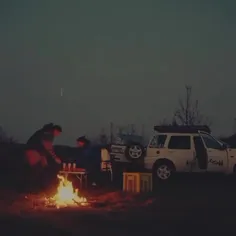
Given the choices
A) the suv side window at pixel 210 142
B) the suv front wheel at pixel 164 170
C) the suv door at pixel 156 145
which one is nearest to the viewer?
the suv side window at pixel 210 142

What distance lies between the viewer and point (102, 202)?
47.3 feet

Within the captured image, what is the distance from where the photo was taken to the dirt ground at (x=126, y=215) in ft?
36.0

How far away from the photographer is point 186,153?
22.9 meters

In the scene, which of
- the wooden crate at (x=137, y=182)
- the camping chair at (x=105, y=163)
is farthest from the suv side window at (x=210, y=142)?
the wooden crate at (x=137, y=182)

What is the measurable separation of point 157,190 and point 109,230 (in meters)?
7.52

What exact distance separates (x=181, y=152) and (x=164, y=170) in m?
0.92

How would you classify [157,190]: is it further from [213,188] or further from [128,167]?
[128,167]

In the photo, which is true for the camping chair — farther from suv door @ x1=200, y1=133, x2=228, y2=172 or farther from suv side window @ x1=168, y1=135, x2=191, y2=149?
suv door @ x1=200, y1=133, x2=228, y2=172

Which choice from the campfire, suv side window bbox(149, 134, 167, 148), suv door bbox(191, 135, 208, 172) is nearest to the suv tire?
suv side window bbox(149, 134, 167, 148)

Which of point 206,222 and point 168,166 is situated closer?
point 206,222

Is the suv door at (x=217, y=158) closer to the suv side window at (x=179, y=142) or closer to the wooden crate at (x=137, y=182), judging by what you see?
the suv side window at (x=179, y=142)

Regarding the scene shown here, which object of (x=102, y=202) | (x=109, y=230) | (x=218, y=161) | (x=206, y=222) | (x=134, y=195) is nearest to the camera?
(x=109, y=230)

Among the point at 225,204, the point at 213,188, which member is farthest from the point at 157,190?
the point at 225,204

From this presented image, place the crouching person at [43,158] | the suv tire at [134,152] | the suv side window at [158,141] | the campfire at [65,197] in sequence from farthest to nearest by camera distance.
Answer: the suv side window at [158,141] < the suv tire at [134,152] < the crouching person at [43,158] < the campfire at [65,197]
